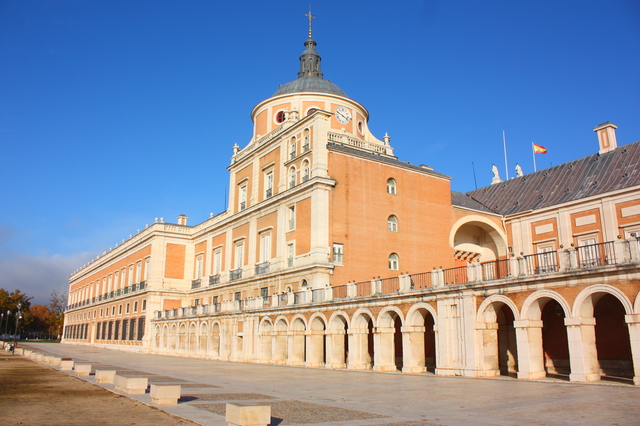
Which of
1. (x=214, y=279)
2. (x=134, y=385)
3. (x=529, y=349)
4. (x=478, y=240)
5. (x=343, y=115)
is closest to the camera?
(x=134, y=385)

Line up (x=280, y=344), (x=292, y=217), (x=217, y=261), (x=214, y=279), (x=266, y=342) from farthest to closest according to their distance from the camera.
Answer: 1. (x=217, y=261)
2. (x=214, y=279)
3. (x=292, y=217)
4. (x=266, y=342)
5. (x=280, y=344)

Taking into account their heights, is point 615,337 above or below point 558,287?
below

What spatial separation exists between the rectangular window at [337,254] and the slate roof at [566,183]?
12.1m

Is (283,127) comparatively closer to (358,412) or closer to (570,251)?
(570,251)

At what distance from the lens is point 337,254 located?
33.3 m

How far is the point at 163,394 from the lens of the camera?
40.6ft

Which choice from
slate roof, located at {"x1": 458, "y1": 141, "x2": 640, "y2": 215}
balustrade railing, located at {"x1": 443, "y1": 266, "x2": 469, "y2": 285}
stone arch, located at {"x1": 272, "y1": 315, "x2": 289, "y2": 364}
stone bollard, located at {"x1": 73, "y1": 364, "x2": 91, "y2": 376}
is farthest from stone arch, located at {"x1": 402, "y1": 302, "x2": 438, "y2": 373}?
slate roof, located at {"x1": 458, "y1": 141, "x2": 640, "y2": 215}

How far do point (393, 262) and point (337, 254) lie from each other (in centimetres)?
426

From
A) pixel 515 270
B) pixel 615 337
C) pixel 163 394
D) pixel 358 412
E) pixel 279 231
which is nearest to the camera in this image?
pixel 358 412

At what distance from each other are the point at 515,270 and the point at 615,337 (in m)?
5.80

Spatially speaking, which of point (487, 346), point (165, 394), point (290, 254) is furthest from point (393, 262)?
point (165, 394)

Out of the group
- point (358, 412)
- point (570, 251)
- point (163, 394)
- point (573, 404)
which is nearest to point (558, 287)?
point (570, 251)

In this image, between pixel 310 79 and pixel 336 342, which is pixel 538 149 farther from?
pixel 336 342

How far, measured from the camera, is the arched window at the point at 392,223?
35644mm
